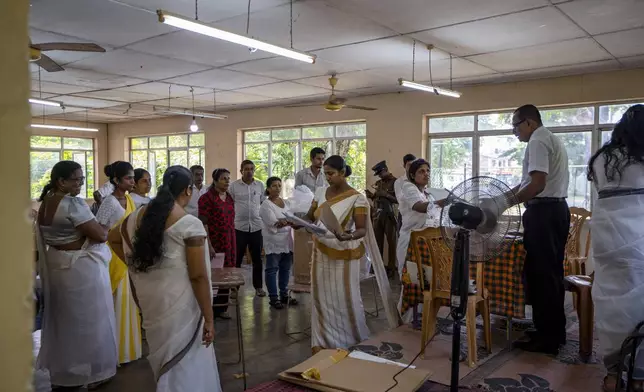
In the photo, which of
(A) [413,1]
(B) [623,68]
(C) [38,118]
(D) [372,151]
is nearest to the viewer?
(A) [413,1]

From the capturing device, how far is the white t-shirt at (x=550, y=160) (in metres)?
3.10

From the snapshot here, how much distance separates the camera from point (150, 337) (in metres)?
2.38

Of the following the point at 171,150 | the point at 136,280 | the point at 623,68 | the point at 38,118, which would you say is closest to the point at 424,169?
the point at 136,280

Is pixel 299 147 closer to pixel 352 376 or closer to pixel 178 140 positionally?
pixel 178 140

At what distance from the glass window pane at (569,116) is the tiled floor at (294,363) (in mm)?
3782

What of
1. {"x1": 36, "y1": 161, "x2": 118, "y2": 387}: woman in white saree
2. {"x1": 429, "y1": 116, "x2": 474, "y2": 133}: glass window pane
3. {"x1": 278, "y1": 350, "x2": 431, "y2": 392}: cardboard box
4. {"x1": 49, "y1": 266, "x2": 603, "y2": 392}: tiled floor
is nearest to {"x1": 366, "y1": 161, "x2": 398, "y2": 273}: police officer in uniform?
{"x1": 429, "y1": 116, "x2": 474, "y2": 133}: glass window pane

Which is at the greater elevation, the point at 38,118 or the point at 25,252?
the point at 38,118

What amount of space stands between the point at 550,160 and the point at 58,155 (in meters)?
13.1

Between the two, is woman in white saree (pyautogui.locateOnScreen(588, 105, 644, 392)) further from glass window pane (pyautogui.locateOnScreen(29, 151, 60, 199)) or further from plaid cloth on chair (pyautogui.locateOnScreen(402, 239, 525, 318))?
glass window pane (pyautogui.locateOnScreen(29, 151, 60, 199))

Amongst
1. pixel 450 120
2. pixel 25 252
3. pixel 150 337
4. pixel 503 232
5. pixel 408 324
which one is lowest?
pixel 408 324

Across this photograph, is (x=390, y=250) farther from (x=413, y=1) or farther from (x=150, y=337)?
(x=150, y=337)

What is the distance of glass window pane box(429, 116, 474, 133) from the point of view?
794 centimetres

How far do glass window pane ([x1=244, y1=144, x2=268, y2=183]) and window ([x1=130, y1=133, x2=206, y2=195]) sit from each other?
1.34 metres

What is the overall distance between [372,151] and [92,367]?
6.32 meters
